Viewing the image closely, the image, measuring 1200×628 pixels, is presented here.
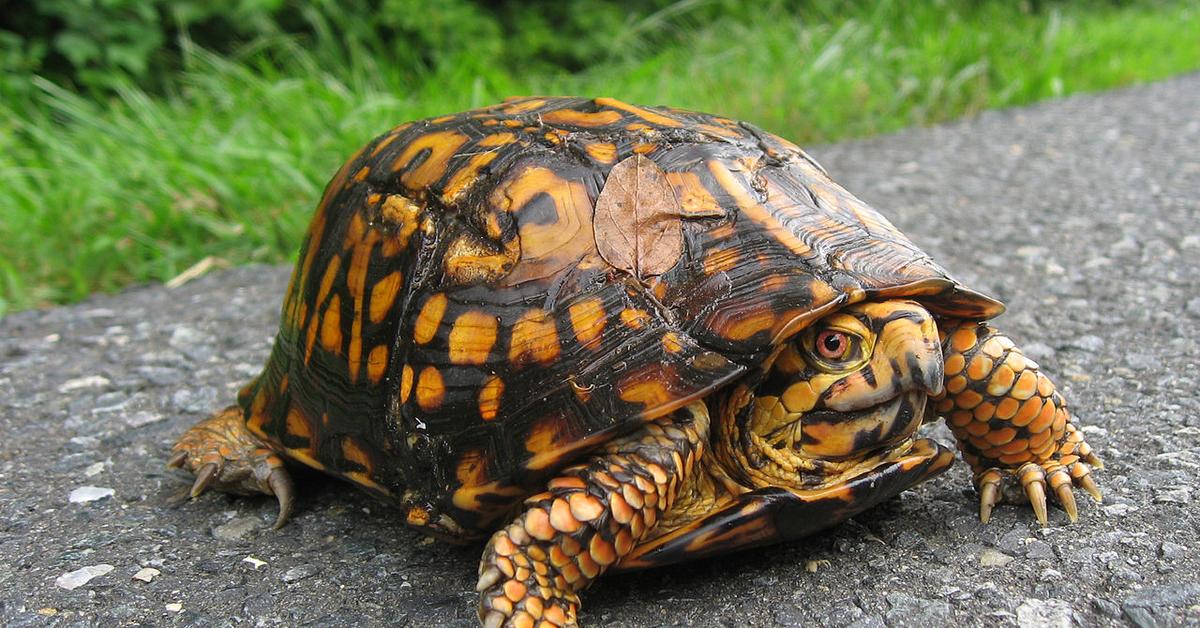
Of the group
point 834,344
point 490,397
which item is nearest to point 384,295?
point 490,397

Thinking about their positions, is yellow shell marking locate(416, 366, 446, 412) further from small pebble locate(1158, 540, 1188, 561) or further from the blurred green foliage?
the blurred green foliage

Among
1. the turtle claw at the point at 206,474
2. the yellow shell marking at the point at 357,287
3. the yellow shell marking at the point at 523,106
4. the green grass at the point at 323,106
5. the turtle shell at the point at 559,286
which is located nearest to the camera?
the turtle shell at the point at 559,286

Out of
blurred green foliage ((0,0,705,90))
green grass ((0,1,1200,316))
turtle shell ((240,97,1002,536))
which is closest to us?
turtle shell ((240,97,1002,536))

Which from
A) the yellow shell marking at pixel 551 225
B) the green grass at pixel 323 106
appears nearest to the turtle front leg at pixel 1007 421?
the yellow shell marking at pixel 551 225

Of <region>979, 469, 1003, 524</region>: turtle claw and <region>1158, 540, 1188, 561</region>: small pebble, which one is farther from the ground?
<region>979, 469, 1003, 524</region>: turtle claw

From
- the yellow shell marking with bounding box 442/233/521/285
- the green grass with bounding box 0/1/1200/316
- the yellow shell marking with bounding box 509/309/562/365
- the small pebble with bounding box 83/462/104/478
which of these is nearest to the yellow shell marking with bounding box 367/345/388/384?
the yellow shell marking with bounding box 442/233/521/285

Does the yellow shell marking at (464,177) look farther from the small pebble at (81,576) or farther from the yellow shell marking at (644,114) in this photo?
the small pebble at (81,576)
